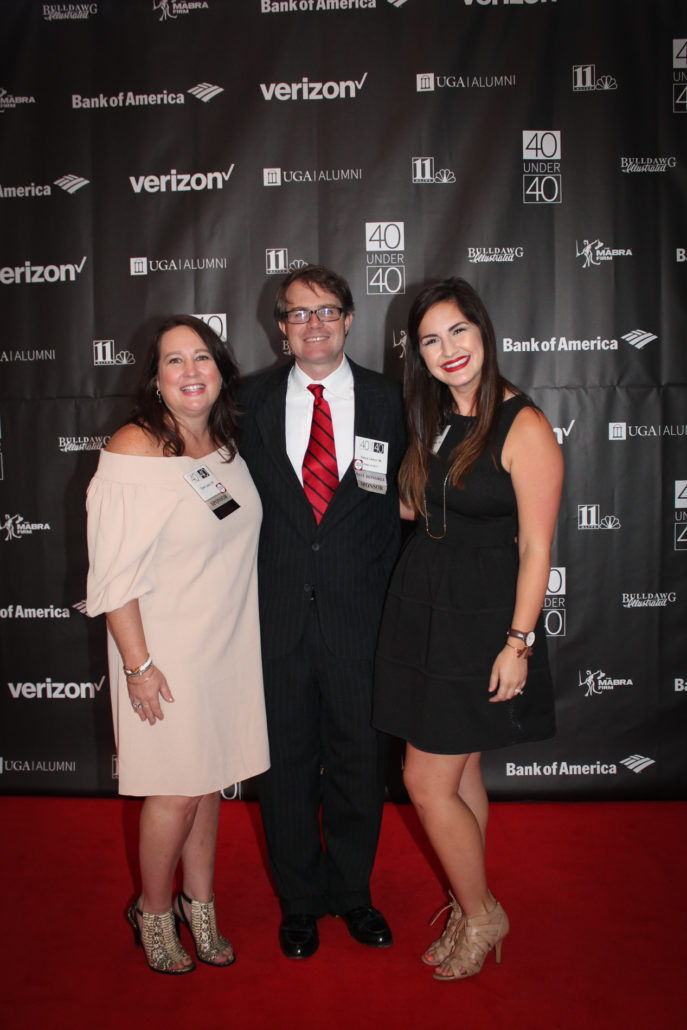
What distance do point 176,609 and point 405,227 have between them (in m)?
2.04

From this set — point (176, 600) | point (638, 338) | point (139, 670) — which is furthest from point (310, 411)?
point (638, 338)

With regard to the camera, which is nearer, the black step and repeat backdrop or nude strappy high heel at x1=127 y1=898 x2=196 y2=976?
nude strappy high heel at x1=127 y1=898 x2=196 y2=976

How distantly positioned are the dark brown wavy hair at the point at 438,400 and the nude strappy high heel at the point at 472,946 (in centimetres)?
118

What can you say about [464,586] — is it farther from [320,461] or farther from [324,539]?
[320,461]

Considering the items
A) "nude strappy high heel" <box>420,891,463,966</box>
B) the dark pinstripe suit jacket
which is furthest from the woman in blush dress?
"nude strappy high heel" <box>420,891,463,966</box>

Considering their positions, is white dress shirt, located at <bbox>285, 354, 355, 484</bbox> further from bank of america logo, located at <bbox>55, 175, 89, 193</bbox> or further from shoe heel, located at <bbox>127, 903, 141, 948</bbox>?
bank of america logo, located at <bbox>55, 175, 89, 193</bbox>

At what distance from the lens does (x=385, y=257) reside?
327 centimetres

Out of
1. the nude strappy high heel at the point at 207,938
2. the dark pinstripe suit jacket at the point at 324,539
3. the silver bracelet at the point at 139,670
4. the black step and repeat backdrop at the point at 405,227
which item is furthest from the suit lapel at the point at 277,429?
the nude strappy high heel at the point at 207,938

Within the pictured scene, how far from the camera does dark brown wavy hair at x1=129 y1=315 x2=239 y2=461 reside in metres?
2.08

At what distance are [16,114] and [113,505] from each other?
2.36 metres

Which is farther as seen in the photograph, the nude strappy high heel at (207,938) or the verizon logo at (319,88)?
the verizon logo at (319,88)

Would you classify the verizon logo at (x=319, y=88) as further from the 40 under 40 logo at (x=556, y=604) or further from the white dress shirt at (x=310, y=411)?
Answer: the 40 under 40 logo at (x=556, y=604)

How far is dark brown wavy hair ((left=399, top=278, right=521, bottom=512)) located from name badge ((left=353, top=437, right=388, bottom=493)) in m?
→ 0.11

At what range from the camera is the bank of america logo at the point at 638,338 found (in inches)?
128
